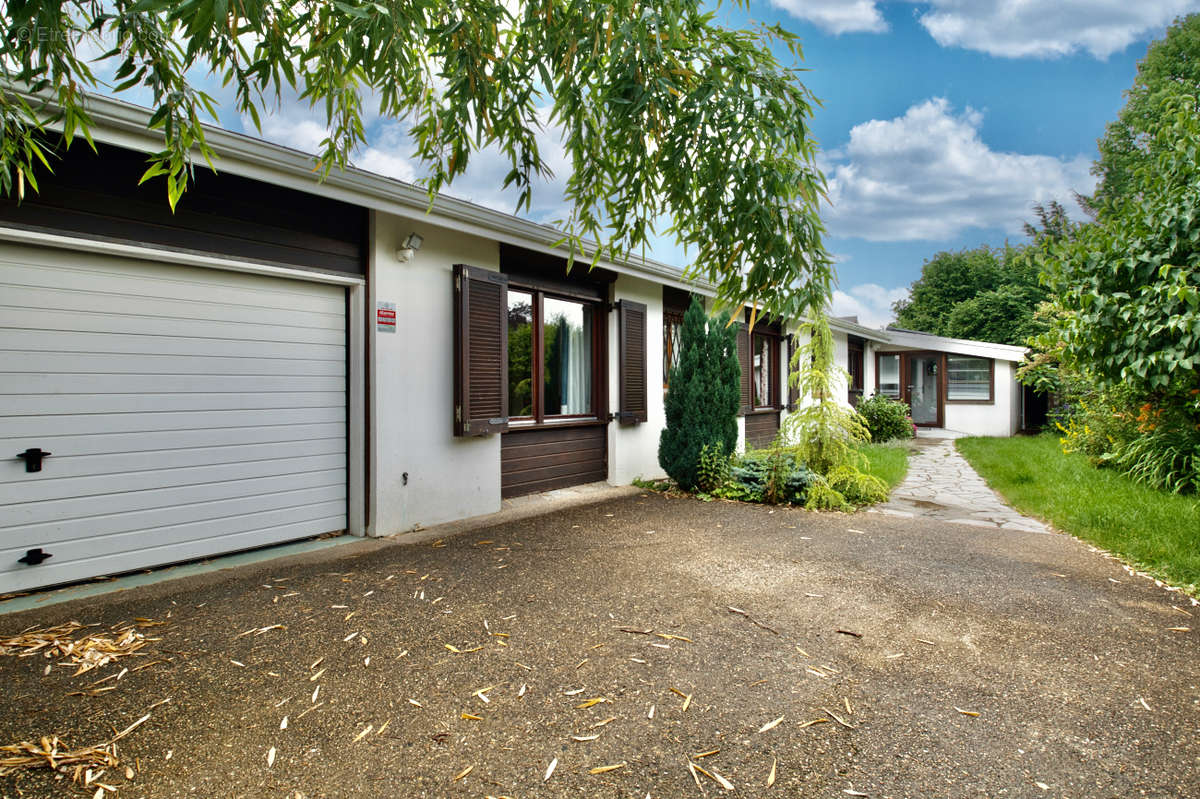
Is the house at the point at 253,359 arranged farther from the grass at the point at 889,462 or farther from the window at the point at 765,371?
the window at the point at 765,371

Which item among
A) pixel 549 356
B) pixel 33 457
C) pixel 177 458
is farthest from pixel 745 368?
pixel 33 457

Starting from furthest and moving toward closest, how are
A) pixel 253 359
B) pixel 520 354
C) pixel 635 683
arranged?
pixel 520 354, pixel 253 359, pixel 635 683

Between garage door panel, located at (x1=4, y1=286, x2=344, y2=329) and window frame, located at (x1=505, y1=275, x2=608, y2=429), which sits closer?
garage door panel, located at (x1=4, y1=286, x2=344, y2=329)

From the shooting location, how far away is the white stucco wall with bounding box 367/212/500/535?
4.51 metres

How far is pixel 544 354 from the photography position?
20.3ft

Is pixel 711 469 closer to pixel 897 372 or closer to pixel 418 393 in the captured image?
pixel 418 393

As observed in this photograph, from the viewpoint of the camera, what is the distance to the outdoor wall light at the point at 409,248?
4.58 meters

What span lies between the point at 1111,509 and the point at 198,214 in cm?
743

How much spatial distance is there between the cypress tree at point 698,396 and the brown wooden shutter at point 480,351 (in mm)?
2060

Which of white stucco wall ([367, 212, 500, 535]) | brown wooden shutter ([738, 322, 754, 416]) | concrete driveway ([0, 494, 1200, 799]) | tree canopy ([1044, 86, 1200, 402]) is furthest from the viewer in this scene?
brown wooden shutter ([738, 322, 754, 416])

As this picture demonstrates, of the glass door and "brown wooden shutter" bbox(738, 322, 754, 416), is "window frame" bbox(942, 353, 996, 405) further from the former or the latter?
"brown wooden shutter" bbox(738, 322, 754, 416)

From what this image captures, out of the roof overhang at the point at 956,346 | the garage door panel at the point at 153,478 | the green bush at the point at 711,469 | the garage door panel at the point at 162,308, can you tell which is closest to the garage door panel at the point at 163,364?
the garage door panel at the point at 162,308

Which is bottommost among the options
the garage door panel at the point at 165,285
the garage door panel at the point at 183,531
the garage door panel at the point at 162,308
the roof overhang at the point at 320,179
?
the garage door panel at the point at 183,531

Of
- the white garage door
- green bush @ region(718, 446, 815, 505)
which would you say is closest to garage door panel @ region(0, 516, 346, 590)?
the white garage door
